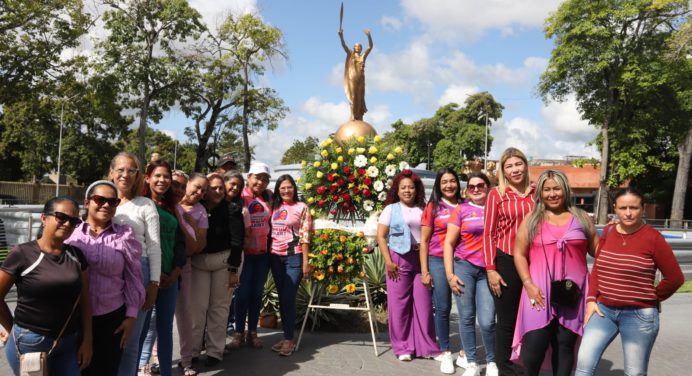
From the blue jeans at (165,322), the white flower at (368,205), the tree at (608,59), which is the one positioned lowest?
the blue jeans at (165,322)

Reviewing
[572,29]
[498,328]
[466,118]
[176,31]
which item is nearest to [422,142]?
[466,118]

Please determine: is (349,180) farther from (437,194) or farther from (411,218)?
(437,194)

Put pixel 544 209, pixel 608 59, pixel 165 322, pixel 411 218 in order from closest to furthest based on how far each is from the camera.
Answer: pixel 544 209 < pixel 165 322 < pixel 411 218 < pixel 608 59

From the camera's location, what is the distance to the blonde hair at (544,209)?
12.0 ft

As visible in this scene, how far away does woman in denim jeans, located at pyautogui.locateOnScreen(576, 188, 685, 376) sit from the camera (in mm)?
3303

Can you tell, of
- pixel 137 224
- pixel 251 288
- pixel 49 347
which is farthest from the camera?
pixel 251 288

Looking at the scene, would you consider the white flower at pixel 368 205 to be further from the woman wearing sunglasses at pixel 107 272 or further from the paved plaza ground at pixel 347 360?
the woman wearing sunglasses at pixel 107 272

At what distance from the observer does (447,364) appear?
16.3 feet

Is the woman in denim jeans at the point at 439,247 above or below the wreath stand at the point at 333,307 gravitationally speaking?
above

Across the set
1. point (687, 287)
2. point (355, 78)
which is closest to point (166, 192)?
point (687, 287)

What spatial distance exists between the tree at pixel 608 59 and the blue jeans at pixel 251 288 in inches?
977

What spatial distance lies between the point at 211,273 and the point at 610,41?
87.5 ft

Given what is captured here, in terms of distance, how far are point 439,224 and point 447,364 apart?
4.13ft

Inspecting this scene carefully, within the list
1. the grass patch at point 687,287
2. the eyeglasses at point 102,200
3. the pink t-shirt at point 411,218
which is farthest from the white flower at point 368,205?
the grass patch at point 687,287
